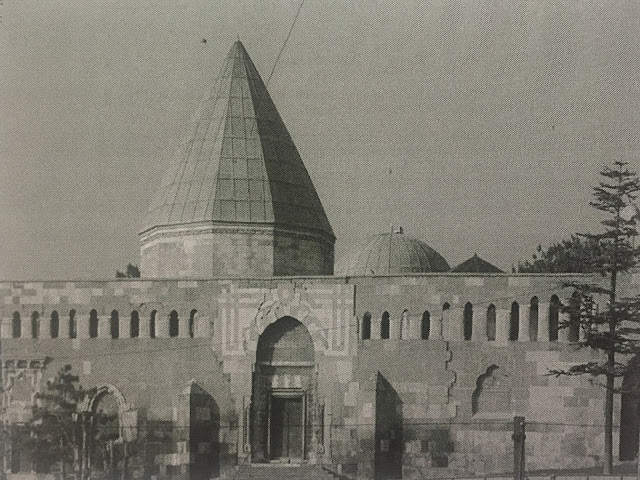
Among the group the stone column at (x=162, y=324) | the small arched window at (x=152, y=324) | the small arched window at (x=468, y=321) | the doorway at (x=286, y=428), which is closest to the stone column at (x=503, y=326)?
the small arched window at (x=468, y=321)

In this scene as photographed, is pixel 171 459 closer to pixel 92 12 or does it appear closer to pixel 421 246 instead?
pixel 92 12

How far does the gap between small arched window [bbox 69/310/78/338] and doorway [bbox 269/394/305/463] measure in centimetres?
586

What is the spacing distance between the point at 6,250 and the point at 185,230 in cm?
649

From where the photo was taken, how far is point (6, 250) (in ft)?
84.9

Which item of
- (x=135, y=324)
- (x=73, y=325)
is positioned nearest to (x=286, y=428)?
(x=135, y=324)

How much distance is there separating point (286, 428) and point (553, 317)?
784 centimetres

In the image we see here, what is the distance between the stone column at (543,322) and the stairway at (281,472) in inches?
259

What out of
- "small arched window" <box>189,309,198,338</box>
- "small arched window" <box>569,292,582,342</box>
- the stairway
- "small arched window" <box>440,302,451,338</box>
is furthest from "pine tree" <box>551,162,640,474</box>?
"small arched window" <box>189,309,198,338</box>

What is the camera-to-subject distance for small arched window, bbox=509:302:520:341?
2848 centimetres

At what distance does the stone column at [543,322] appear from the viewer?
92.4 ft

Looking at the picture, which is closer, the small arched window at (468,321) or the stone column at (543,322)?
the stone column at (543,322)

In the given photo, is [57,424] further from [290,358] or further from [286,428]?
[290,358]

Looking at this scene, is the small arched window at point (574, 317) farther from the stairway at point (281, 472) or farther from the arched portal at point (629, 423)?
the stairway at point (281, 472)

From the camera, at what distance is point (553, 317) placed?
2833 centimetres
